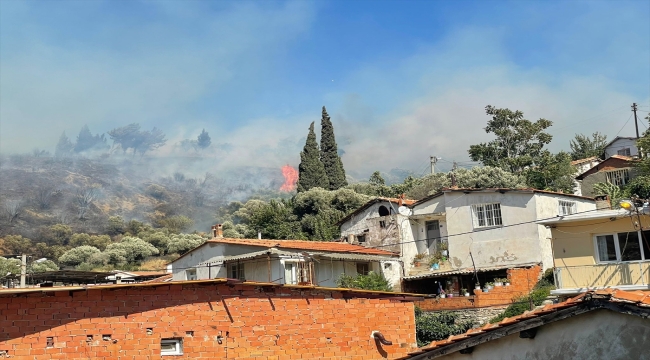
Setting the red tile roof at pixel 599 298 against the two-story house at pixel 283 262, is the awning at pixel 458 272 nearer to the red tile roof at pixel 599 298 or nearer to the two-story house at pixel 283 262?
the two-story house at pixel 283 262

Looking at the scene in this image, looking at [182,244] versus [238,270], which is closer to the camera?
[238,270]

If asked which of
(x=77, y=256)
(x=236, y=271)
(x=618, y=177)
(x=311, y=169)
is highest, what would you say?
(x=311, y=169)

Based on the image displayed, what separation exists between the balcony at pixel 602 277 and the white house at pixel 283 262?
11.8 meters

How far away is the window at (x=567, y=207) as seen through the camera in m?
41.3

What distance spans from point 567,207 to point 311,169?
4195cm

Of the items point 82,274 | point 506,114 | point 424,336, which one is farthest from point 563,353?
point 506,114

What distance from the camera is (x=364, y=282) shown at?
38.2 meters

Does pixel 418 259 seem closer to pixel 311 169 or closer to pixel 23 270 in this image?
pixel 23 270

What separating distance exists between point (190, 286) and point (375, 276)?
21872 millimetres

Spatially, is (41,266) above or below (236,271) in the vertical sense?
above

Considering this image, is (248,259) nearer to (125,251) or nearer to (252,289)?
(252,289)

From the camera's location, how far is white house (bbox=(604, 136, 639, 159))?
72188mm

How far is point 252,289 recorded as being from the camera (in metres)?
19.3

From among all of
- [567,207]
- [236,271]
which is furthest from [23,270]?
[567,207]
